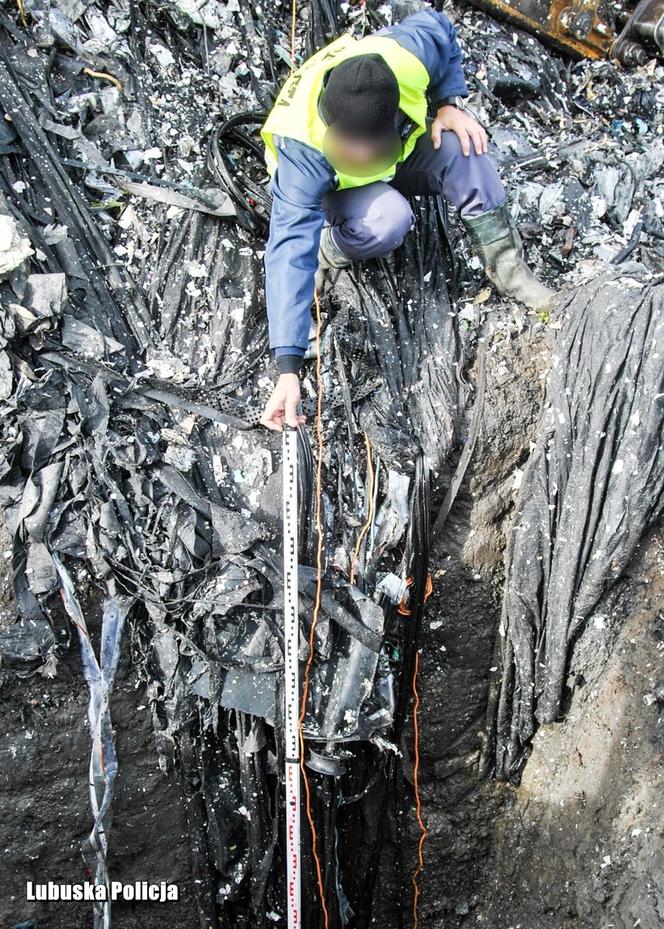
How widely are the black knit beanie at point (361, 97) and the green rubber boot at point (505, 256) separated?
2.60ft

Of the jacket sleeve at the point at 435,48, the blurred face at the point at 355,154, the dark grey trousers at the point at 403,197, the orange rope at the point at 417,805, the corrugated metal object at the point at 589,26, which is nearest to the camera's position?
the blurred face at the point at 355,154

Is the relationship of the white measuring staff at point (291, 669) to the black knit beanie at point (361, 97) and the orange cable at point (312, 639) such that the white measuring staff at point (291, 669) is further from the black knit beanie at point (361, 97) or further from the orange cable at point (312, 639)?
the black knit beanie at point (361, 97)

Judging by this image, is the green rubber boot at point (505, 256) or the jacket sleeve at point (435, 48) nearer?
the jacket sleeve at point (435, 48)

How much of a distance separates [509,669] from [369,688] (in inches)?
27.3

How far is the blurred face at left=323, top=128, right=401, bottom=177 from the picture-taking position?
8.57ft

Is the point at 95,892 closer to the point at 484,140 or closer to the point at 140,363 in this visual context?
the point at 140,363

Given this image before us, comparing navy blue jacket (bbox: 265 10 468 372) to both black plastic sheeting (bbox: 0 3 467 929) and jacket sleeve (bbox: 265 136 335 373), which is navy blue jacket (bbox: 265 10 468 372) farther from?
black plastic sheeting (bbox: 0 3 467 929)

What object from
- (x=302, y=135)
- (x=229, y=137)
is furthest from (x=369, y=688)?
(x=229, y=137)

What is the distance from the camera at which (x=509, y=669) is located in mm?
3236

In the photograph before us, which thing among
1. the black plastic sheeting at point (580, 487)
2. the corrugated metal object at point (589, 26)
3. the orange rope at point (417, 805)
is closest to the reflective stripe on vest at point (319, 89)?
the black plastic sheeting at point (580, 487)

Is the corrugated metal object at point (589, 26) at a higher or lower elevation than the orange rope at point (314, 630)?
higher

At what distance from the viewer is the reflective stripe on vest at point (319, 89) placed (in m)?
2.69

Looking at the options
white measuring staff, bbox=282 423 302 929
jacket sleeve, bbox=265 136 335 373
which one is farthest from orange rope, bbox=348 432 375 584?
jacket sleeve, bbox=265 136 335 373

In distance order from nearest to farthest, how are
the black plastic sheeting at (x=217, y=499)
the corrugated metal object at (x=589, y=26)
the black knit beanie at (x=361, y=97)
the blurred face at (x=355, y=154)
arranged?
the black knit beanie at (x=361, y=97) < the blurred face at (x=355, y=154) < the black plastic sheeting at (x=217, y=499) < the corrugated metal object at (x=589, y=26)
